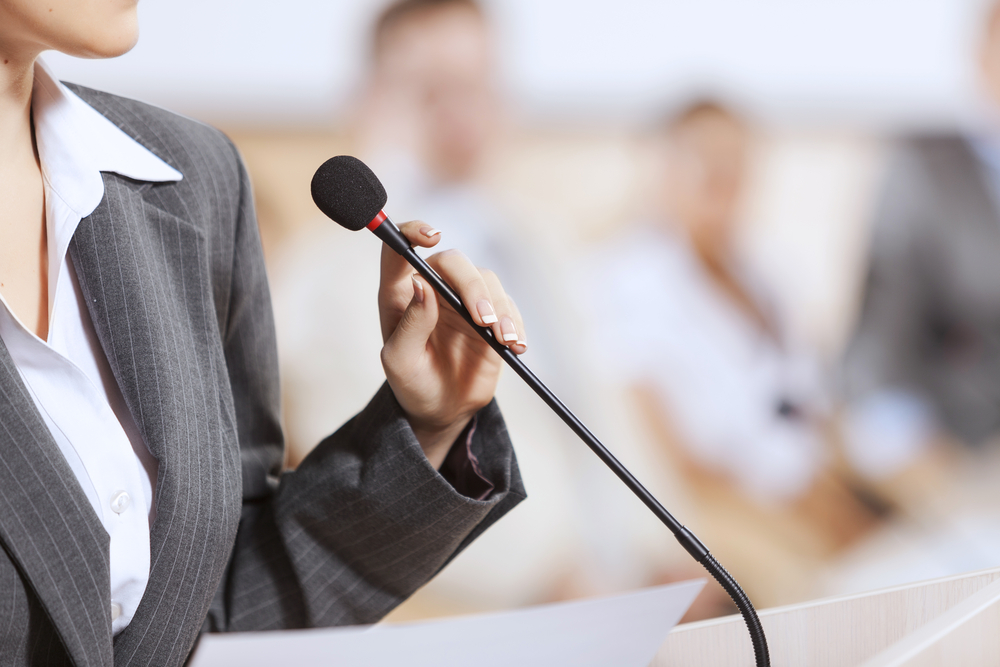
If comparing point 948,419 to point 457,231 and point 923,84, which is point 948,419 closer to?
point 923,84

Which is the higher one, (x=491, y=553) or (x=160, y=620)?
(x=160, y=620)

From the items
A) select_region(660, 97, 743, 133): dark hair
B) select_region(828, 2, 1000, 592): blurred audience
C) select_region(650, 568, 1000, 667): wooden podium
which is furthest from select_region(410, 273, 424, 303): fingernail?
select_region(828, 2, 1000, 592): blurred audience

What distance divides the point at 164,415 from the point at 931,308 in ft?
6.79

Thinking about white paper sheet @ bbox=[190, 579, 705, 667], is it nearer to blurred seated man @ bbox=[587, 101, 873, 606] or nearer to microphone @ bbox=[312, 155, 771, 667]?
microphone @ bbox=[312, 155, 771, 667]

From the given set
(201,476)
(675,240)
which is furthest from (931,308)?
(201,476)

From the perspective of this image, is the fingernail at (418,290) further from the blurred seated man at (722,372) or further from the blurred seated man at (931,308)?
the blurred seated man at (931,308)

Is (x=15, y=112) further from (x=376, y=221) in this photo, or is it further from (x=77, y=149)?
(x=376, y=221)

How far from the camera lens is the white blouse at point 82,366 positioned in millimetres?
428

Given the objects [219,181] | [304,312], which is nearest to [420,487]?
[219,181]

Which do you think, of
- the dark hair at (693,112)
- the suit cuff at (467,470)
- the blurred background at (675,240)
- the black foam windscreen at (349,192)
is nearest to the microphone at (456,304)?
the black foam windscreen at (349,192)

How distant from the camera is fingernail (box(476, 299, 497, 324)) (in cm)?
41

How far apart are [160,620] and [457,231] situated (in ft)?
4.71

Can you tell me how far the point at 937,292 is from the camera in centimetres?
207

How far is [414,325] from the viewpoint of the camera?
0.45 metres
